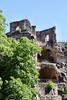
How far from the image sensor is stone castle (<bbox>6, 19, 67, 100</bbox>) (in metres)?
42.9

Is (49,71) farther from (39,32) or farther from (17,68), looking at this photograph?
(17,68)

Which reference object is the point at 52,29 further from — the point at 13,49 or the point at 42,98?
the point at 13,49

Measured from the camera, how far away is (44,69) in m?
45.7

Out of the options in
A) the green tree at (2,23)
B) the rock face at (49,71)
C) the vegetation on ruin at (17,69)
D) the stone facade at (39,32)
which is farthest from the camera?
the stone facade at (39,32)

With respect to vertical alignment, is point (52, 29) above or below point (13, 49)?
above

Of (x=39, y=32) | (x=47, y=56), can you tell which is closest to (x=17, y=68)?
(x=47, y=56)

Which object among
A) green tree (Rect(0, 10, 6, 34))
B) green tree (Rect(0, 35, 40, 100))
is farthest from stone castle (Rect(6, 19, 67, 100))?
green tree (Rect(0, 10, 6, 34))

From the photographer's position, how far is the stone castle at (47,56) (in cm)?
4292

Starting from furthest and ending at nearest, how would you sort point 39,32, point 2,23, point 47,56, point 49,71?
1. point 39,32
2. point 47,56
3. point 49,71
4. point 2,23

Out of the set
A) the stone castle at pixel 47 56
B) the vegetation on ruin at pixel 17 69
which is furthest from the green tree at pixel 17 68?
the stone castle at pixel 47 56

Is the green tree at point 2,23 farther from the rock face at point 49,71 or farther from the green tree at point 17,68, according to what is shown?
the rock face at point 49,71

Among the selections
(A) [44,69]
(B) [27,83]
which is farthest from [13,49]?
(A) [44,69]

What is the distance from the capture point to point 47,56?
49.8 m

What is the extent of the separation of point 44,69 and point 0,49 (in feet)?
54.7
